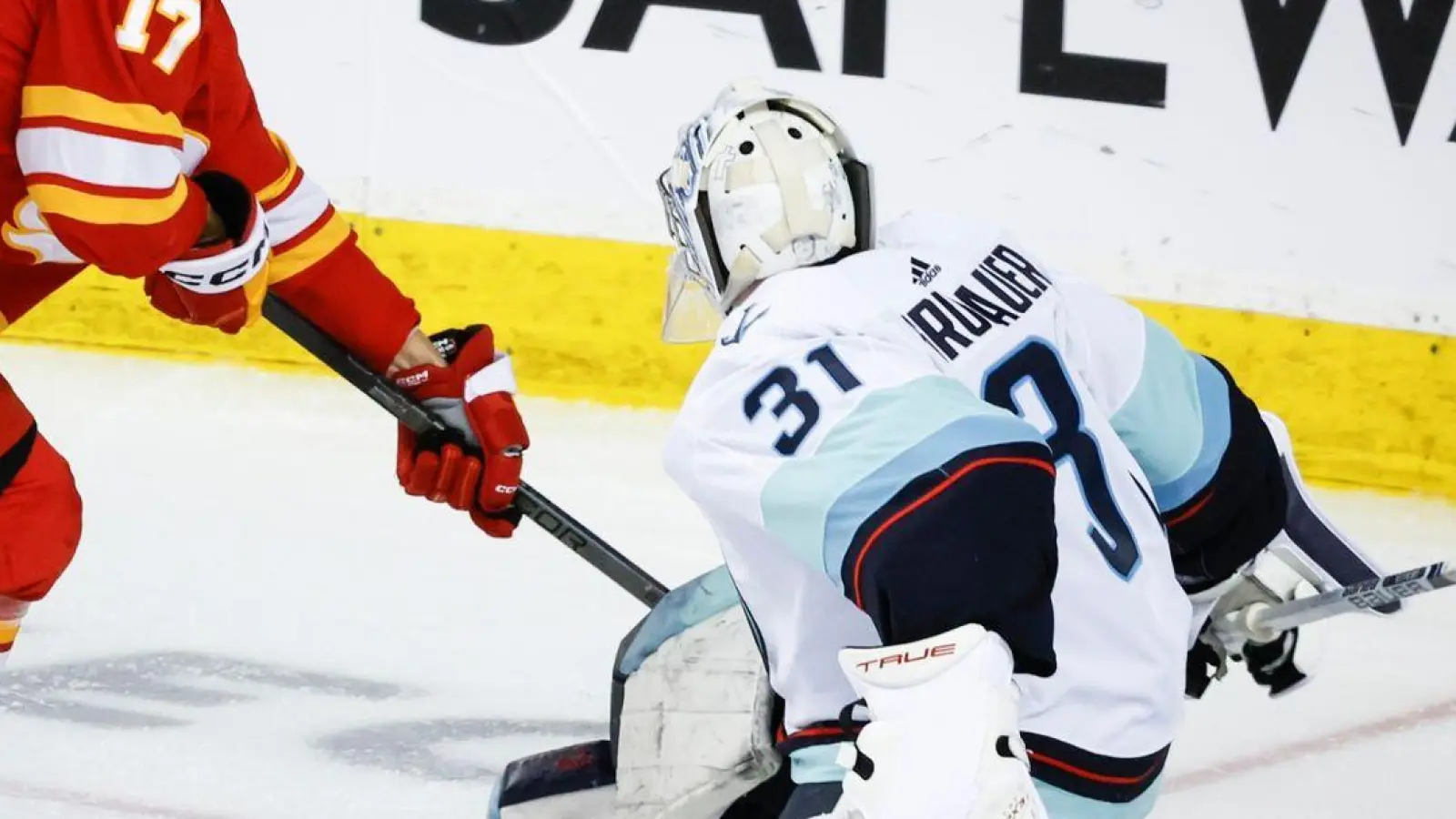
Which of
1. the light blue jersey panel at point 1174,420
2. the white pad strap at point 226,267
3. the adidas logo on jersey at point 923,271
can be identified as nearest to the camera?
the adidas logo on jersey at point 923,271

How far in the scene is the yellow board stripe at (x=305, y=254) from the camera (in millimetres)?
2162

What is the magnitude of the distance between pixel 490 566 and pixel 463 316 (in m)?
0.56

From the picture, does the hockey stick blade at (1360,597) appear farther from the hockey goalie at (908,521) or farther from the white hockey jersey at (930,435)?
the white hockey jersey at (930,435)

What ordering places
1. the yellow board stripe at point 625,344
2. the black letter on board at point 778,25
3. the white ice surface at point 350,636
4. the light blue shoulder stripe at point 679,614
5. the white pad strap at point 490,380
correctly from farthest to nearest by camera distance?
the black letter on board at point 778,25
the yellow board stripe at point 625,344
the white pad strap at point 490,380
the white ice surface at point 350,636
the light blue shoulder stripe at point 679,614

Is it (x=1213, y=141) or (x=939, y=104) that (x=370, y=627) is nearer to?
(x=939, y=104)

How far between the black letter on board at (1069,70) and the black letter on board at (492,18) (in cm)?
77

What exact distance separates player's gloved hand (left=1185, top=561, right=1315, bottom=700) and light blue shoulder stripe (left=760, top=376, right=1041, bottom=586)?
0.78 metres

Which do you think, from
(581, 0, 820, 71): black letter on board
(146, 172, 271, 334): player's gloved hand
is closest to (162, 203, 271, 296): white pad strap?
(146, 172, 271, 334): player's gloved hand

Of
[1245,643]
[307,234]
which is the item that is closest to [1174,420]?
[1245,643]

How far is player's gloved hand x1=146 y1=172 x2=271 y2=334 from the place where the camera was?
1.88 metres

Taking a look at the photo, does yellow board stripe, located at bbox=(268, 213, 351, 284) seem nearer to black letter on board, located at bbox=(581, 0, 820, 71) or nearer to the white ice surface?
the white ice surface

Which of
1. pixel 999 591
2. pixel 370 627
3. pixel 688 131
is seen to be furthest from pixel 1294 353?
pixel 999 591

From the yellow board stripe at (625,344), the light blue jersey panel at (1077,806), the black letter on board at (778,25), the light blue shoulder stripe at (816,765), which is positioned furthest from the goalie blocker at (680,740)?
the black letter on board at (778,25)

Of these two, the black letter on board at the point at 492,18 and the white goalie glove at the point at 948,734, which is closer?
the white goalie glove at the point at 948,734
